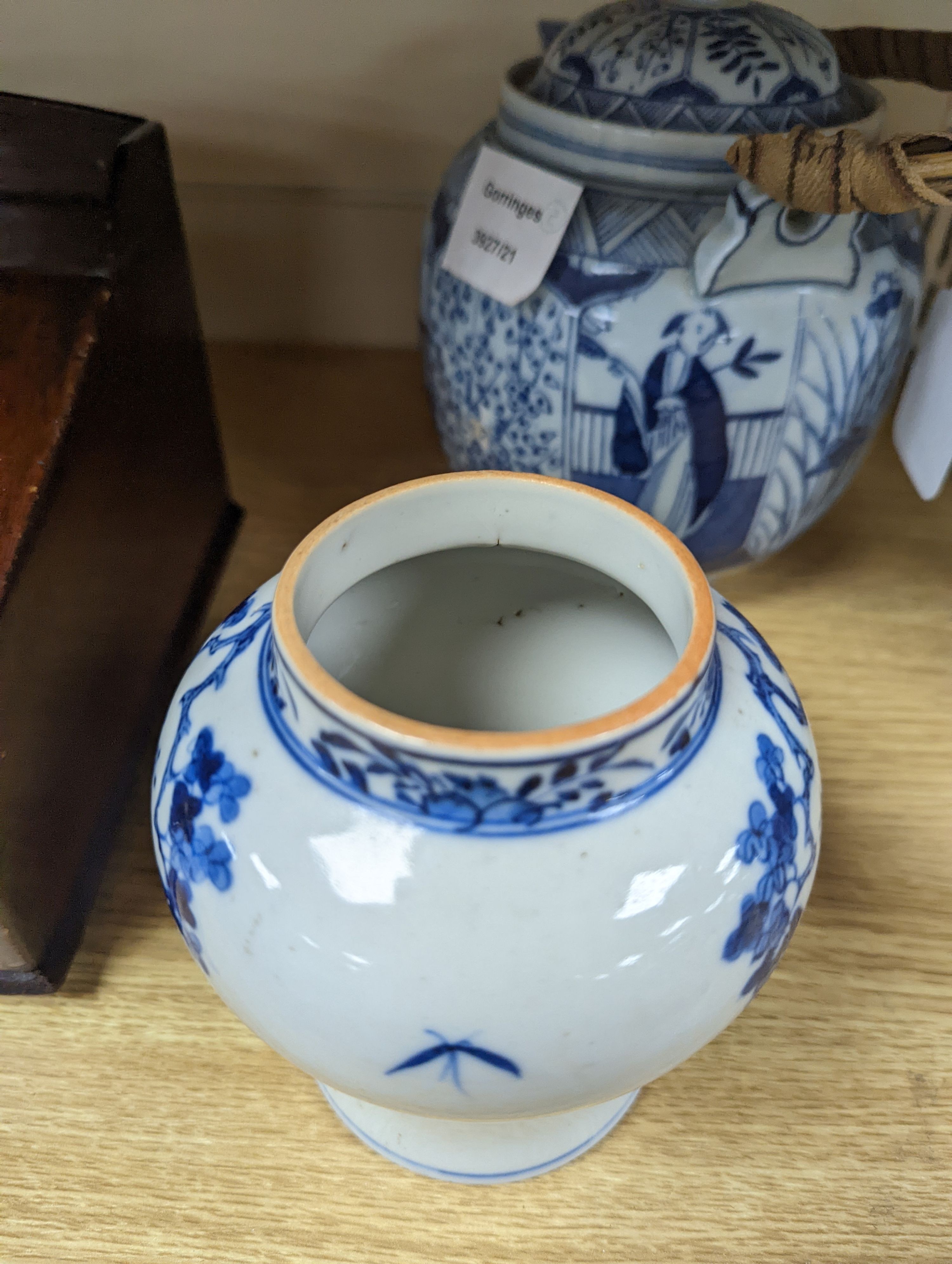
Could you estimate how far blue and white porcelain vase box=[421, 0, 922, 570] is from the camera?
1.95 feet

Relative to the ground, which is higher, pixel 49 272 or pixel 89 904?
pixel 49 272

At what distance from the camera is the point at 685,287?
60 cm

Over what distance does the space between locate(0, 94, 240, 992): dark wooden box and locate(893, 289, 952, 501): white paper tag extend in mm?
466

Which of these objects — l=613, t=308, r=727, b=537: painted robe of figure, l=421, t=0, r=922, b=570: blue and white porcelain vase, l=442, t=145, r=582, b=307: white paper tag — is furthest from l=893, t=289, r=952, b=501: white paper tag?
l=442, t=145, r=582, b=307: white paper tag

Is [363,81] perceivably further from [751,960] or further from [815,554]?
[751,960]

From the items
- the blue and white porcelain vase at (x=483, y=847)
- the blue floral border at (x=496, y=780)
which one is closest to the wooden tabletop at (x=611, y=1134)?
the blue and white porcelain vase at (x=483, y=847)

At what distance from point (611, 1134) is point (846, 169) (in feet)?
1.57

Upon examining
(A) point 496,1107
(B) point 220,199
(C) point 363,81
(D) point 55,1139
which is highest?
(C) point 363,81

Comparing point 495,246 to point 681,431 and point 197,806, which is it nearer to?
point 681,431

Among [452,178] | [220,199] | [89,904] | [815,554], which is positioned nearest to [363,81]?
[220,199]

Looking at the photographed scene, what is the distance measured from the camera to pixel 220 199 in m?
0.98

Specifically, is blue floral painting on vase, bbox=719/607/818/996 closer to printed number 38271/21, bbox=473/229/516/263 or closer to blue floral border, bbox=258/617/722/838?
blue floral border, bbox=258/617/722/838

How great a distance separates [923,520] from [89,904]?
71 cm

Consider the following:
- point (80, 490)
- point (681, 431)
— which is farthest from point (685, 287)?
point (80, 490)
